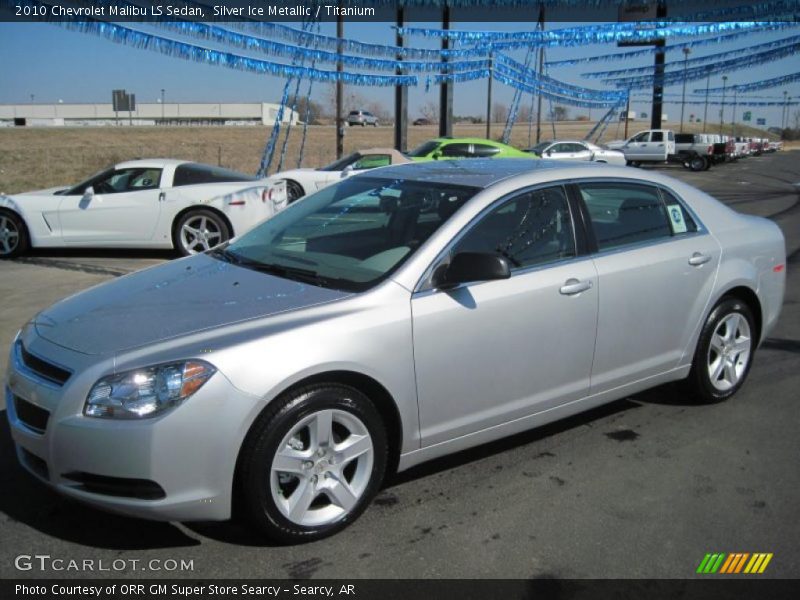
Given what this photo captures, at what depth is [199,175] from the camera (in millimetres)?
10156

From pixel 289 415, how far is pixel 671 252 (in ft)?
8.49

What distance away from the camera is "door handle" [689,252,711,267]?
4.40 metres

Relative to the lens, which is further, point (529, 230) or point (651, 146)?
point (651, 146)

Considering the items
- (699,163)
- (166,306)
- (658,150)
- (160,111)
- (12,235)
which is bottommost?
(12,235)

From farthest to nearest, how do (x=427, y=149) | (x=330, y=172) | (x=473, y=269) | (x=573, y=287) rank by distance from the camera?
(x=427, y=149) → (x=330, y=172) → (x=573, y=287) → (x=473, y=269)

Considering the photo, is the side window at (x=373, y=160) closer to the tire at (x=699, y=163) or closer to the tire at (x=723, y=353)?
the tire at (x=723, y=353)

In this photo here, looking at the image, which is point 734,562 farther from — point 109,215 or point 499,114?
point 499,114

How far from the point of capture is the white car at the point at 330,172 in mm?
14414

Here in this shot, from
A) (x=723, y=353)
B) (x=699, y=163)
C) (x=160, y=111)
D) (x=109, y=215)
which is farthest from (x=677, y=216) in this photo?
(x=160, y=111)

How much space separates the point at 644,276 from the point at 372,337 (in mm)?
1802

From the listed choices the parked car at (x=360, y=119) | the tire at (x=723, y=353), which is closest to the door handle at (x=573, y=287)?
the tire at (x=723, y=353)

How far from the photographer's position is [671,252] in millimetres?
4344

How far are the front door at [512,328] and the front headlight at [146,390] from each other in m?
0.99
